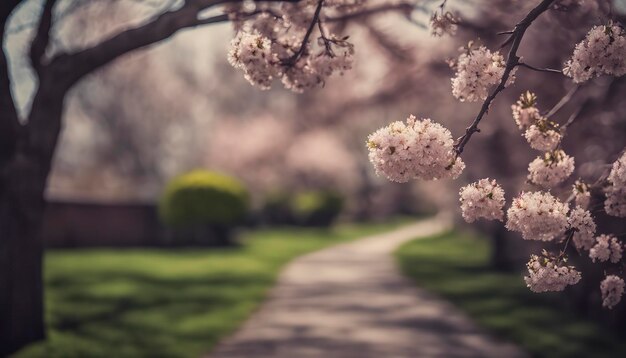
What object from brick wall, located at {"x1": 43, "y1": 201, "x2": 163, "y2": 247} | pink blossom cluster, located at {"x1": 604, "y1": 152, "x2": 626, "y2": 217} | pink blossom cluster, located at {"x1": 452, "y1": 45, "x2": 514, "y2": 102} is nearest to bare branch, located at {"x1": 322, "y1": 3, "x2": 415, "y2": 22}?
pink blossom cluster, located at {"x1": 452, "y1": 45, "x2": 514, "y2": 102}

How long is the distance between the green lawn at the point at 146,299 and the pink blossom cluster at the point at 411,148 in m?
4.90

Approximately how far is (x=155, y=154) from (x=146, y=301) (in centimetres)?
3444

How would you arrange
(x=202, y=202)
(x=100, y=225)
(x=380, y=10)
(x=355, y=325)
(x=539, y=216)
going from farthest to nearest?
(x=202, y=202)
(x=100, y=225)
(x=355, y=325)
(x=380, y=10)
(x=539, y=216)

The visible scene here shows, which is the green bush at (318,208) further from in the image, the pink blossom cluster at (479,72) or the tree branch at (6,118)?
the pink blossom cluster at (479,72)

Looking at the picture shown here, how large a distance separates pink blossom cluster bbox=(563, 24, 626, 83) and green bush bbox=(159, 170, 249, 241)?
21075 mm

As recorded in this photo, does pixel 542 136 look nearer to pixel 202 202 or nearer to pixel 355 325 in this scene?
pixel 355 325

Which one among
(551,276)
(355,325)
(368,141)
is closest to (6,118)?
(368,141)

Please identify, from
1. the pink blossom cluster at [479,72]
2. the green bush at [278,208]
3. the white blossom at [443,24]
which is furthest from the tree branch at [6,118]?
the green bush at [278,208]

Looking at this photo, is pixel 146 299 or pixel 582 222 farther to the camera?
pixel 146 299

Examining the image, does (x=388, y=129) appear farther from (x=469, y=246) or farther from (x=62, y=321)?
(x=469, y=246)

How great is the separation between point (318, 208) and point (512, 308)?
28.2 m

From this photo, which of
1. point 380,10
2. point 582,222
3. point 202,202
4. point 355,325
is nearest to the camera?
point 582,222

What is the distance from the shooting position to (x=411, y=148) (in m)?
4.15

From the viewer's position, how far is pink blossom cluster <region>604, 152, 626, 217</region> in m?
4.12
